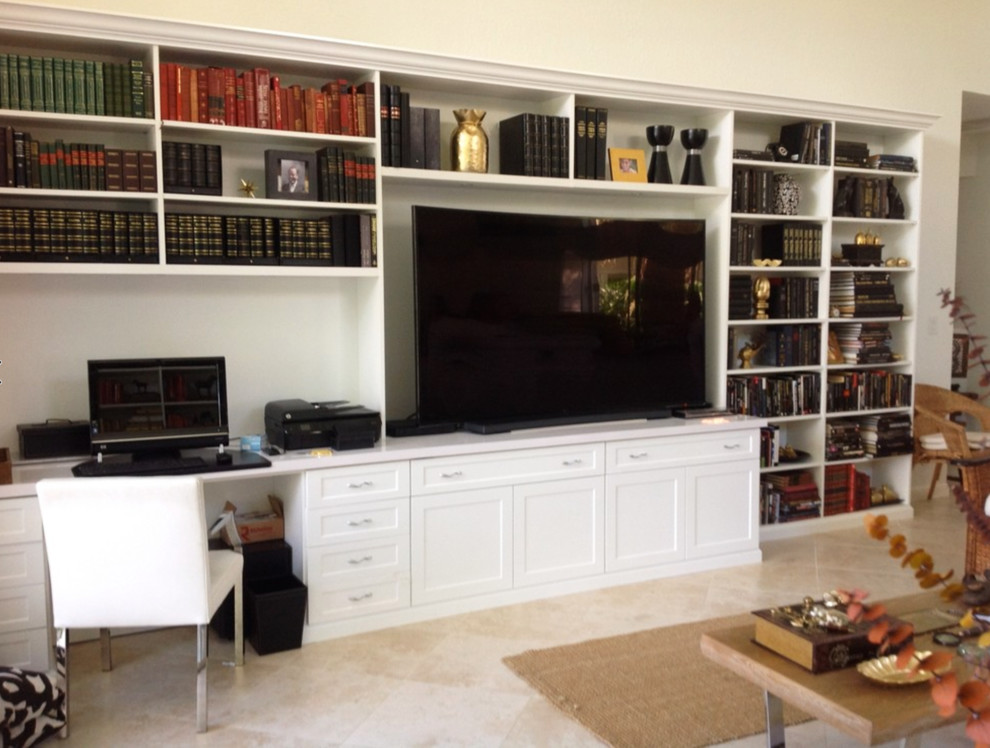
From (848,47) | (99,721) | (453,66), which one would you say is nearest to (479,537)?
(99,721)

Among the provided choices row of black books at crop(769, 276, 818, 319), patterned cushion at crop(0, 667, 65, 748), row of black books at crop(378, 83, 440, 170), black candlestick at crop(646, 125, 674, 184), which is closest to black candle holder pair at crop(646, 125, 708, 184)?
black candlestick at crop(646, 125, 674, 184)

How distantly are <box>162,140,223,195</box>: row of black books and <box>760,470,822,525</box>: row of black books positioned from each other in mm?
3324

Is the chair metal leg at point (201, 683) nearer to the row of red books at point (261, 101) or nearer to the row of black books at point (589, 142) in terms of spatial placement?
the row of red books at point (261, 101)

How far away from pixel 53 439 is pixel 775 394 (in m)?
3.61

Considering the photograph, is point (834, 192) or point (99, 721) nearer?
point (99, 721)

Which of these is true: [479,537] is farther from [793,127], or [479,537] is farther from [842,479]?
[793,127]

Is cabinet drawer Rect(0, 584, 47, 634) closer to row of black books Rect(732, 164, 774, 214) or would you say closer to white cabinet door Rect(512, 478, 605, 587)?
white cabinet door Rect(512, 478, 605, 587)

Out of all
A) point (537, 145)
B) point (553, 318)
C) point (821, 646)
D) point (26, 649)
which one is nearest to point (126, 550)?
point (26, 649)

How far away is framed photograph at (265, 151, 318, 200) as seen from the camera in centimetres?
380

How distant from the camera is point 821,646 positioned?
2.38 metres

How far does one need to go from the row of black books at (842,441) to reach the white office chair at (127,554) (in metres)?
3.71

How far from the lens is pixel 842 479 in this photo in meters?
5.46

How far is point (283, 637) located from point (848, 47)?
15.4 feet

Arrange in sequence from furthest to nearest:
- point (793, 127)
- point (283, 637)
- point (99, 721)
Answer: point (793, 127) → point (283, 637) → point (99, 721)
